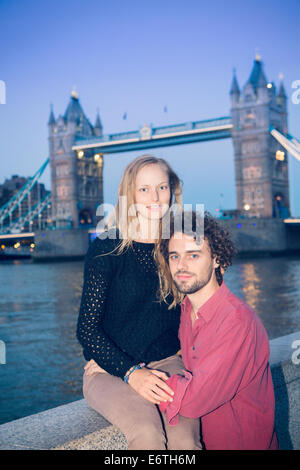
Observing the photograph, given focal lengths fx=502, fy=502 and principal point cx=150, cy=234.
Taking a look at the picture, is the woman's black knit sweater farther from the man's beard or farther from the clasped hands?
the man's beard

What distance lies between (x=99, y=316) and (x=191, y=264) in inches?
13.6

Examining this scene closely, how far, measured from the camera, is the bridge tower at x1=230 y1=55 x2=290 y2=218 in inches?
1193

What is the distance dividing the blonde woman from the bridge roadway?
2972cm

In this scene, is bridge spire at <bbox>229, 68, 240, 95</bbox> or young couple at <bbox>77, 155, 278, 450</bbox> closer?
young couple at <bbox>77, 155, 278, 450</bbox>

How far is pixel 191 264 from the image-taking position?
144 centimetres

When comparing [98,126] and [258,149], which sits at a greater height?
[98,126]

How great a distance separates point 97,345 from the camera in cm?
154

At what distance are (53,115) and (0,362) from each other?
36384 millimetres

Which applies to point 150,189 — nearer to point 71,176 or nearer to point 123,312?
point 123,312

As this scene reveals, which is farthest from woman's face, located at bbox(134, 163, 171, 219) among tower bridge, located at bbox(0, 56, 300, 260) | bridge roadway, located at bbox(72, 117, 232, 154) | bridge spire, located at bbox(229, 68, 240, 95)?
bridge spire, located at bbox(229, 68, 240, 95)

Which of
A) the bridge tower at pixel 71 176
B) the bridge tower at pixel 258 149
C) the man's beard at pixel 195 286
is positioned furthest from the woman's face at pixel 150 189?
the bridge tower at pixel 71 176

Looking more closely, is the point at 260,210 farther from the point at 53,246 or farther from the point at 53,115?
the point at 53,115

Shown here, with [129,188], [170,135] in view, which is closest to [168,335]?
[129,188]

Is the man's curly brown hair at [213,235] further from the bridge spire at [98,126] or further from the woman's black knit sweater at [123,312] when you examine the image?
the bridge spire at [98,126]
